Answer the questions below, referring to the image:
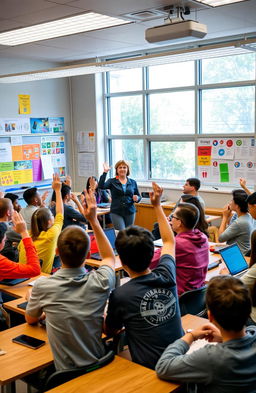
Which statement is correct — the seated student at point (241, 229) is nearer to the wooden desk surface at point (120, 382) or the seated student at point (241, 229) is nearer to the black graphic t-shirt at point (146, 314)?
the black graphic t-shirt at point (146, 314)

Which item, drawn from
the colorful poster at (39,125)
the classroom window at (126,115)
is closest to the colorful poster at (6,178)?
the colorful poster at (39,125)

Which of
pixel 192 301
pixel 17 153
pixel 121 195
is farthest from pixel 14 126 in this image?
pixel 192 301

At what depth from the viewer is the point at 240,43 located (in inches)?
162

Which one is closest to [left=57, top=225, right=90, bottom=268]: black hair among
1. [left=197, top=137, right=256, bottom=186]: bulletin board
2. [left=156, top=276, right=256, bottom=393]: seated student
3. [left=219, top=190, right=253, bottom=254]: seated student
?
[left=156, top=276, right=256, bottom=393]: seated student

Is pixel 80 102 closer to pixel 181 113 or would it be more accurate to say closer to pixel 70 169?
pixel 70 169

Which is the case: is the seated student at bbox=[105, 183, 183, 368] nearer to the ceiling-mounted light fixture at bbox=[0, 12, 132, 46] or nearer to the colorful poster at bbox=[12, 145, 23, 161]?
the ceiling-mounted light fixture at bbox=[0, 12, 132, 46]

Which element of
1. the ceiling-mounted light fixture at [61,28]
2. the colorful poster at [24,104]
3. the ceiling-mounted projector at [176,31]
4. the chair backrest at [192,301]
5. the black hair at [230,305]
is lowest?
the chair backrest at [192,301]

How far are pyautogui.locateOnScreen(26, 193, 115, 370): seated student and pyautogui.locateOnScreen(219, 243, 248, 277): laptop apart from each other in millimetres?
1537

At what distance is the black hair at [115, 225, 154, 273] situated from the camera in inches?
80.7

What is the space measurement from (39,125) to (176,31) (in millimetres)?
4718

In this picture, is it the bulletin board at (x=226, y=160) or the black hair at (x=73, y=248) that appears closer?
the black hair at (x=73, y=248)

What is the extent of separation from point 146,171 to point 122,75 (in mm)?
1781

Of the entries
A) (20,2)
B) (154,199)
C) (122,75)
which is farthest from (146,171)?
(154,199)

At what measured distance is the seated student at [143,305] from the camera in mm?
2033
